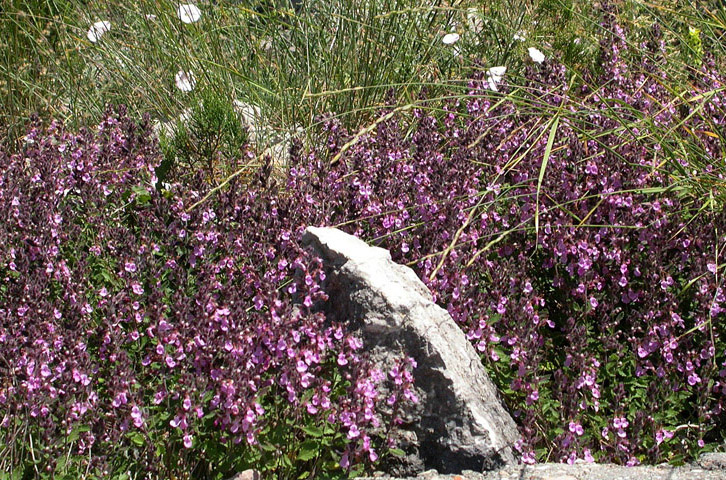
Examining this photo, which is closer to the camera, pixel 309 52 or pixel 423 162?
pixel 423 162

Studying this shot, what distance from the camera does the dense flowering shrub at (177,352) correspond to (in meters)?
2.70

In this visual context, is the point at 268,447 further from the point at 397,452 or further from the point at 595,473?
the point at 595,473

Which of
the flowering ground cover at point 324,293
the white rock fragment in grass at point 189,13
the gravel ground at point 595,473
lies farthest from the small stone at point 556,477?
the white rock fragment in grass at point 189,13

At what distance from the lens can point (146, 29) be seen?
5578 mm

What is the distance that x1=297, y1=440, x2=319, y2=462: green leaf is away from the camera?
8.90 ft

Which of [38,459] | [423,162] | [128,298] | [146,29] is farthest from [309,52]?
[38,459]

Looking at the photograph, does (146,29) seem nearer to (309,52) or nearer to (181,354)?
(309,52)

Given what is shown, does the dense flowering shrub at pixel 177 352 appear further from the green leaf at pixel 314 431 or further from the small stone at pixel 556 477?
the small stone at pixel 556 477

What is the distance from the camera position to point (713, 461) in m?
3.00

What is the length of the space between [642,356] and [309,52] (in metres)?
3.09

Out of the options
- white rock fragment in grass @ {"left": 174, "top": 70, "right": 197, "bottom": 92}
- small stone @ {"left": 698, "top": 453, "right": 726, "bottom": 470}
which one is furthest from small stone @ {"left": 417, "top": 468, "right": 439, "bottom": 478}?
white rock fragment in grass @ {"left": 174, "top": 70, "right": 197, "bottom": 92}

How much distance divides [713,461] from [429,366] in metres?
1.03

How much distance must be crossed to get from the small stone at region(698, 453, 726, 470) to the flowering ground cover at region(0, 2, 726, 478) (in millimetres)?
71

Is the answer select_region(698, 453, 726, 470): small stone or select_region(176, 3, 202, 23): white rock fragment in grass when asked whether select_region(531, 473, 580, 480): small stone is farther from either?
select_region(176, 3, 202, 23): white rock fragment in grass
